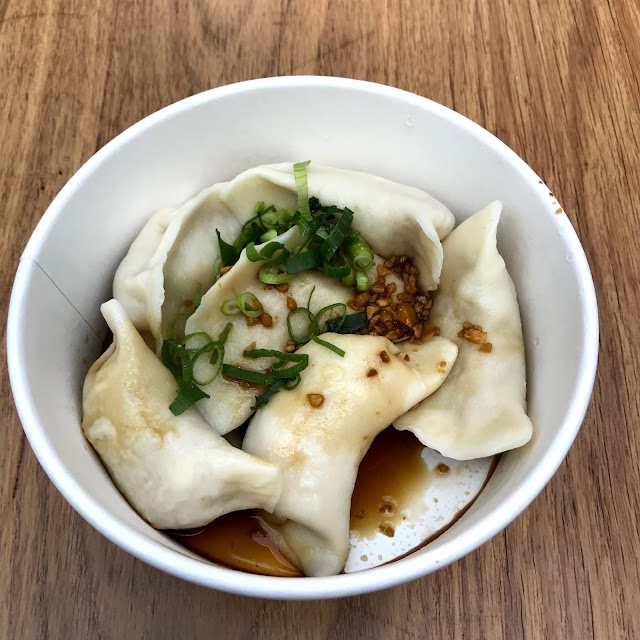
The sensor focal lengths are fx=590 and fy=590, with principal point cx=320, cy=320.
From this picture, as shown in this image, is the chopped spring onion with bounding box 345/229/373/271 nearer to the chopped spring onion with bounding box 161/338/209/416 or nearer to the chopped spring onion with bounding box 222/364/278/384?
the chopped spring onion with bounding box 222/364/278/384

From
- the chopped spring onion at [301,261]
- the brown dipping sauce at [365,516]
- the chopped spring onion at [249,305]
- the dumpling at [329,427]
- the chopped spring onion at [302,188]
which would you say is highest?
the chopped spring onion at [302,188]

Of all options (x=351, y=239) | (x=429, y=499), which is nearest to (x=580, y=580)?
(x=429, y=499)

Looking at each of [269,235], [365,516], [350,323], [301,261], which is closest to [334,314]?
[350,323]

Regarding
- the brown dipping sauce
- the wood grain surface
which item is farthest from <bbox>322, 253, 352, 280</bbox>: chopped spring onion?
the wood grain surface

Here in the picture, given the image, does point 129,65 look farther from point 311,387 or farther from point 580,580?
point 580,580

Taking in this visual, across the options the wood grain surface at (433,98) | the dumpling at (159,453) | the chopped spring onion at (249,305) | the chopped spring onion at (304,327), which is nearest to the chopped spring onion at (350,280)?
the chopped spring onion at (304,327)

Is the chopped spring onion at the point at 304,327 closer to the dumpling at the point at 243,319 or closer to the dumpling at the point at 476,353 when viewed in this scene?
the dumpling at the point at 243,319
